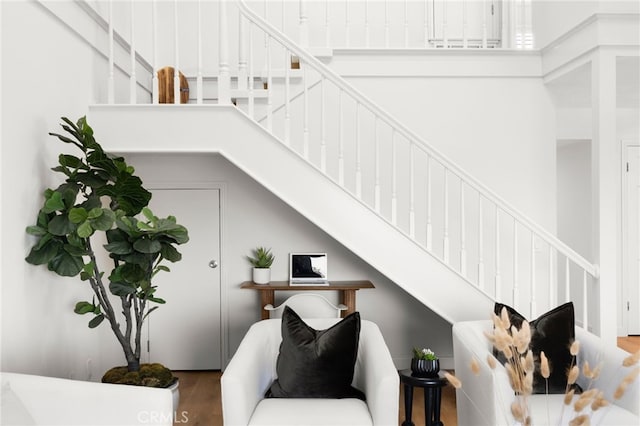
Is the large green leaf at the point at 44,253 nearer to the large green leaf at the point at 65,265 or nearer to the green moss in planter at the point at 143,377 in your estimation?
the large green leaf at the point at 65,265

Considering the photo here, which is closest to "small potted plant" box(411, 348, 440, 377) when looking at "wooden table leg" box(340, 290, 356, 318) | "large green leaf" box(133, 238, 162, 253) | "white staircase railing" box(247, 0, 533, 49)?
"wooden table leg" box(340, 290, 356, 318)

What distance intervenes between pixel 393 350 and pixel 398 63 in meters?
2.54

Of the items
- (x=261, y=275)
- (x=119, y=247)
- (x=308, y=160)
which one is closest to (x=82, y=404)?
(x=119, y=247)

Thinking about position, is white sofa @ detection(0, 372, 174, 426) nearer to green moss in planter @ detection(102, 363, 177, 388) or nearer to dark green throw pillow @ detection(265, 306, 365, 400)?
dark green throw pillow @ detection(265, 306, 365, 400)

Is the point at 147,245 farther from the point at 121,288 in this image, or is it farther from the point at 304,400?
the point at 304,400

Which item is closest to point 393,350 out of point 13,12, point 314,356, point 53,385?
point 314,356

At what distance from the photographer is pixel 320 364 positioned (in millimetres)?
2701

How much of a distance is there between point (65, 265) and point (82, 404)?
3.26 ft

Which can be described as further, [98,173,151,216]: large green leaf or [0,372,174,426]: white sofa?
[98,173,151,216]: large green leaf

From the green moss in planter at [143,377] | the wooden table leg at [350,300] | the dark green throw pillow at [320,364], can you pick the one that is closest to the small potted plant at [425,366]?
the dark green throw pillow at [320,364]

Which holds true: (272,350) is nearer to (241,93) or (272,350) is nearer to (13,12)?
(241,93)

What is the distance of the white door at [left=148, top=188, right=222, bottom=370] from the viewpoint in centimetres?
461

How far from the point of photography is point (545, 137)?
4633 mm

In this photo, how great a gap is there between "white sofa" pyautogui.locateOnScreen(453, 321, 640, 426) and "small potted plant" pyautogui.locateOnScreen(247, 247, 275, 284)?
1.84 metres
